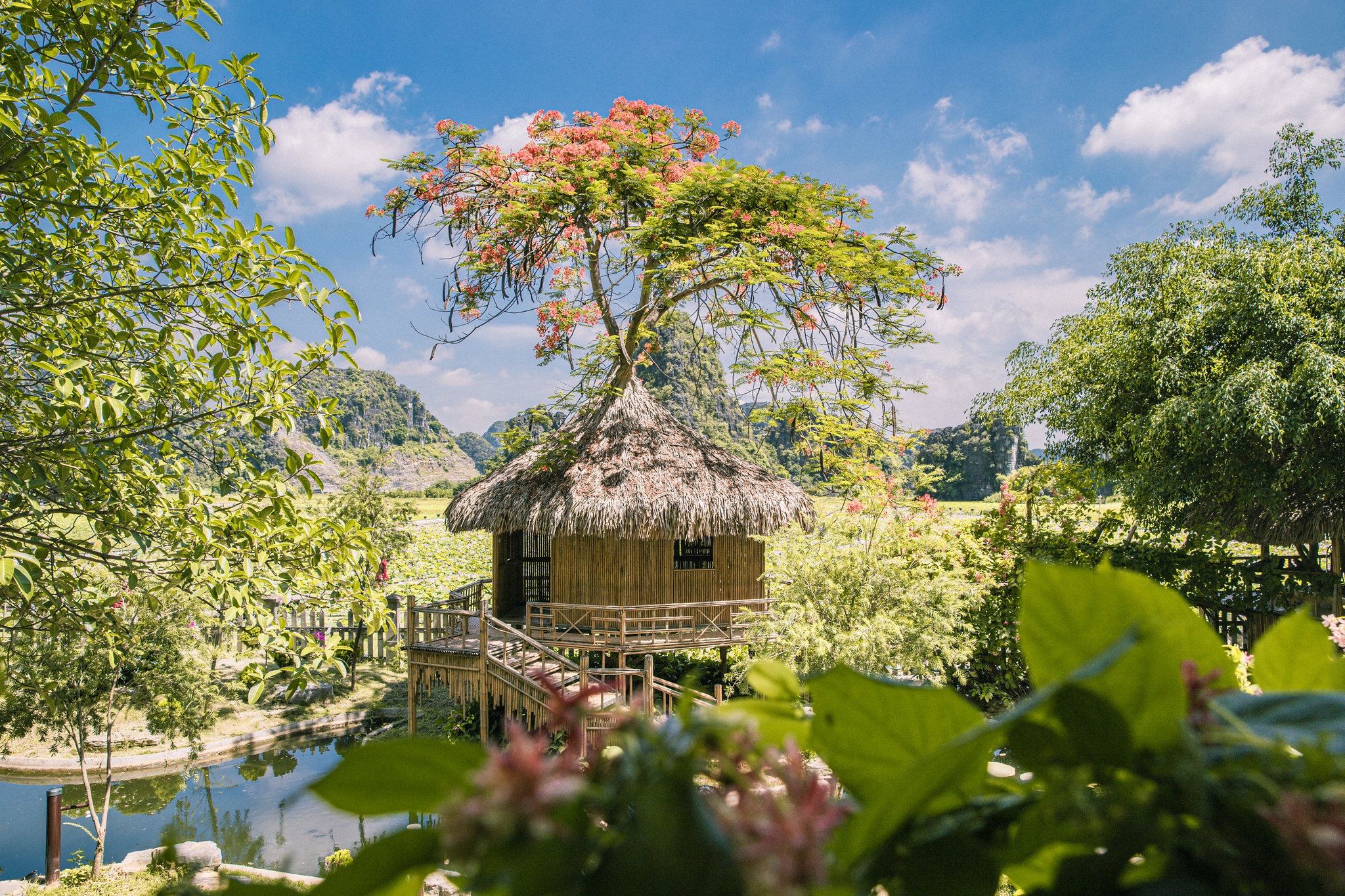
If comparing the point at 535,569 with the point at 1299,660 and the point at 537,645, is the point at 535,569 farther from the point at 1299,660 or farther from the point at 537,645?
the point at 1299,660

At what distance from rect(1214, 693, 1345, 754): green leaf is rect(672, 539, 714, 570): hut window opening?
10.4m

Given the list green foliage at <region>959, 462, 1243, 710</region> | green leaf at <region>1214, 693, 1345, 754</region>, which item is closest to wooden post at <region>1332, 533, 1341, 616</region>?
green foliage at <region>959, 462, 1243, 710</region>

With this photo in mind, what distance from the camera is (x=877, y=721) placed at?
344mm

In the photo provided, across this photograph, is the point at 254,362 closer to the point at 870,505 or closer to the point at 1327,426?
the point at 870,505

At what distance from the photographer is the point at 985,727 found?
0.28 metres

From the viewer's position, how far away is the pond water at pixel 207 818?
7402mm

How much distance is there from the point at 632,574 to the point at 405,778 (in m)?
10.2

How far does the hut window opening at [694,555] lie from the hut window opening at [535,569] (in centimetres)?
367

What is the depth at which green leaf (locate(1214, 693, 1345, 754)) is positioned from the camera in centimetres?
28

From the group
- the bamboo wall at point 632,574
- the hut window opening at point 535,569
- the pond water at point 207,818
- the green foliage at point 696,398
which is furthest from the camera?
the green foliage at point 696,398

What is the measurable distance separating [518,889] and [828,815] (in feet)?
0.39

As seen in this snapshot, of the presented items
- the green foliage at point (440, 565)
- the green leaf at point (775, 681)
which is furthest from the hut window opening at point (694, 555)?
the green leaf at point (775, 681)

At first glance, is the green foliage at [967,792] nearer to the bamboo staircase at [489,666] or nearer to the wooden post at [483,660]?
the bamboo staircase at [489,666]

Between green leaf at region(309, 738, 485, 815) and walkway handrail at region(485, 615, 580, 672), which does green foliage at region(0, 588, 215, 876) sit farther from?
green leaf at region(309, 738, 485, 815)
